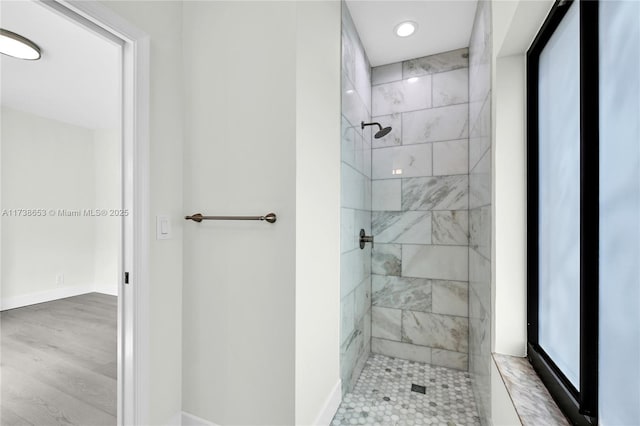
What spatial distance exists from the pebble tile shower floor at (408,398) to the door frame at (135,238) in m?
1.12

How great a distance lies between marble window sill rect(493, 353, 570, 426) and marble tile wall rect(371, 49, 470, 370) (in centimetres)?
117

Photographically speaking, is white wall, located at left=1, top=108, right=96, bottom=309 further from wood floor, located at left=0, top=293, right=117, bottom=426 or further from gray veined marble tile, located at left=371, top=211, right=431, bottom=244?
gray veined marble tile, located at left=371, top=211, right=431, bottom=244

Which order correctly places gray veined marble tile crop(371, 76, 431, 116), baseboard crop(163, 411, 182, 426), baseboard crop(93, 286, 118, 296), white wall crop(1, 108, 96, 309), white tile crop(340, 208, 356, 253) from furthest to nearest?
1. baseboard crop(93, 286, 118, 296)
2. gray veined marble tile crop(371, 76, 431, 116)
3. white wall crop(1, 108, 96, 309)
4. white tile crop(340, 208, 356, 253)
5. baseboard crop(163, 411, 182, 426)

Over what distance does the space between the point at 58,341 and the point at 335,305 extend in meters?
2.51

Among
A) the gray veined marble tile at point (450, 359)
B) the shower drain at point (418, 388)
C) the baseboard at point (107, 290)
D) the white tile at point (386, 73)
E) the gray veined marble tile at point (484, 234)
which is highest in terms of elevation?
the white tile at point (386, 73)

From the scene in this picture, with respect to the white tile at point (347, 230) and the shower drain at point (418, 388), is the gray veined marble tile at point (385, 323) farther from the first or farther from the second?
the white tile at point (347, 230)

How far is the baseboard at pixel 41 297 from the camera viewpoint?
2775 millimetres

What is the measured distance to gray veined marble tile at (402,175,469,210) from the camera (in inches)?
91.3

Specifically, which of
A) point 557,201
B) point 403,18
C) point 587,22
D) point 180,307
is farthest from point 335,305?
point 403,18

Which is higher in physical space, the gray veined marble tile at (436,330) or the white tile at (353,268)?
the white tile at (353,268)

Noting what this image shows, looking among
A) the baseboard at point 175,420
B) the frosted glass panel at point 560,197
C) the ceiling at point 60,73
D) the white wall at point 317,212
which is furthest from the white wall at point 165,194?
the frosted glass panel at point 560,197

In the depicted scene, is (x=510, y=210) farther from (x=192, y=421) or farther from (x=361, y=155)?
(x=192, y=421)

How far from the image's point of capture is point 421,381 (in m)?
2.14

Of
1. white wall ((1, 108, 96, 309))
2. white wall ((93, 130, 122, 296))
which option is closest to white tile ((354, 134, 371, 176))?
white wall ((93, 130, 122, 296))
